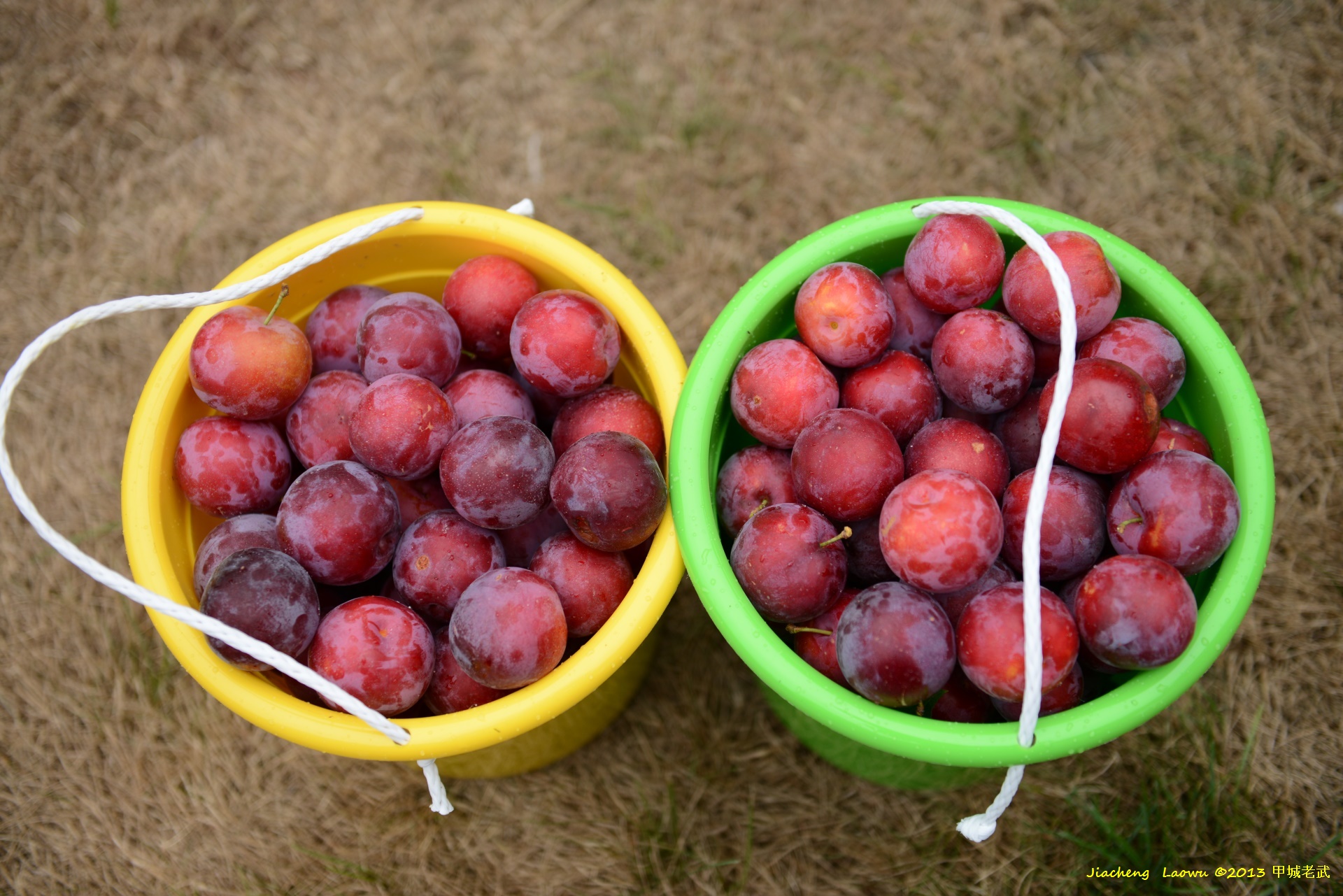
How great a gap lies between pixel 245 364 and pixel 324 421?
153mm

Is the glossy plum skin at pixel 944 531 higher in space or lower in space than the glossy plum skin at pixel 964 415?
lower

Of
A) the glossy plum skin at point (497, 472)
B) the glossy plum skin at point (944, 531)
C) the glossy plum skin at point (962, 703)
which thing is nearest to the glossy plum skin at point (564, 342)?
the glossy plum skin at point (497, 472)

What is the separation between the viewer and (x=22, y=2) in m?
2.46

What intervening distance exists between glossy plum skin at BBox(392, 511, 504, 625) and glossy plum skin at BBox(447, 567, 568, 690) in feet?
0.19

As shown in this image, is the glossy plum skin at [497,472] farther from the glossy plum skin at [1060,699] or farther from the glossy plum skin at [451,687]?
the glossy plum skin at [1060,699]

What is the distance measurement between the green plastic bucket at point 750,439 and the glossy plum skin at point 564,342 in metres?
0.16

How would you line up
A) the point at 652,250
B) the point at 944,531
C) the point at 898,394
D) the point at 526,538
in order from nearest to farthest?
the point at 944,531 < the point at 898,394 < the point at 526,538 < the point at 652,250

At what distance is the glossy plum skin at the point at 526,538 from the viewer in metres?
1.56

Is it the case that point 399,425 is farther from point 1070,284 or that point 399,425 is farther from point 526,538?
point 1070,284

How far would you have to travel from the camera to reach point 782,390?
1440 millimetres

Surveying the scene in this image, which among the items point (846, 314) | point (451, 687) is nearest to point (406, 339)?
point (451, 687)

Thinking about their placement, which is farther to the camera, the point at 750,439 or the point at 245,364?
the point at 750,439

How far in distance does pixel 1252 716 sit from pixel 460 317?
1.88m

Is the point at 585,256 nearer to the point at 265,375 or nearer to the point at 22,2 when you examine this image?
the point at 265,375
